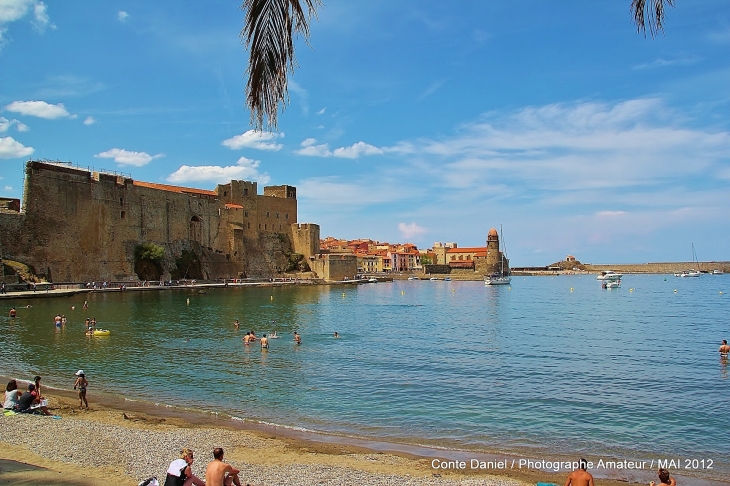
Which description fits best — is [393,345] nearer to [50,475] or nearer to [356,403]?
[356,403]

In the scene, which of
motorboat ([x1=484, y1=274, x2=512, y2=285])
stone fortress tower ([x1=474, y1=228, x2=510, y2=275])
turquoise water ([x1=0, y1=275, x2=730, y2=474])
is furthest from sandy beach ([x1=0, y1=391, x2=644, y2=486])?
stone fortress tower ([x1=474, y1=228, x2=510, y2=275])

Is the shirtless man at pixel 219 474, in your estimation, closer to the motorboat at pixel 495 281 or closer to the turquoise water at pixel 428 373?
the turquoise water at pixel 428 373

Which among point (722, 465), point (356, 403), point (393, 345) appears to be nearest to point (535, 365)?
point (393, 345)

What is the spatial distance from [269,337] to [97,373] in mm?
7946

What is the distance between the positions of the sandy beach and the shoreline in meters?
0.02

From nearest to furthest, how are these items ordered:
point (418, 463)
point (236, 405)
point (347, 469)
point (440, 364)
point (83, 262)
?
point (347, 469) < point (418, 463) < point (236, 405) < point (440, 364) < point (83, 262)

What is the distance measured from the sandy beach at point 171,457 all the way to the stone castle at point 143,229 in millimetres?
35999

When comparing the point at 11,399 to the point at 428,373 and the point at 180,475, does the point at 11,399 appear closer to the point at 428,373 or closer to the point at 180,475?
the point at 180,475

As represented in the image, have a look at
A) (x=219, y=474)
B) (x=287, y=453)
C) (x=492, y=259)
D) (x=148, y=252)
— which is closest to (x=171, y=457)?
(x=287, y=453)

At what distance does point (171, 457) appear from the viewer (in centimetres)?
827

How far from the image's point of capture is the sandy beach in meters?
7.41

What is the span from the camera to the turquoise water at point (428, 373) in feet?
35.3

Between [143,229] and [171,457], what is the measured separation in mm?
47029

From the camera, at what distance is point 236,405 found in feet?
41.1
